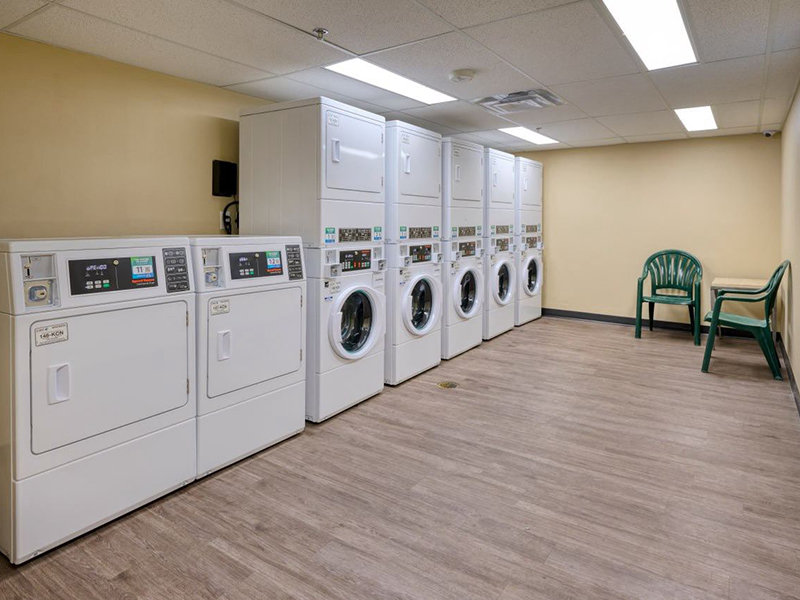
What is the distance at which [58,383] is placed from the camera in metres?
2.06

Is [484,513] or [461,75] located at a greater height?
[461,75]

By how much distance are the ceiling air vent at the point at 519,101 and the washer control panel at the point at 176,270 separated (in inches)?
110

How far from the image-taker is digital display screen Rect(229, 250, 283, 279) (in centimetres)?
277

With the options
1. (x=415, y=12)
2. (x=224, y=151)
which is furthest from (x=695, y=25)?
(x=224, y=151)

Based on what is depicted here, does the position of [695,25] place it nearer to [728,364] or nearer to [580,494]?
[580,494]

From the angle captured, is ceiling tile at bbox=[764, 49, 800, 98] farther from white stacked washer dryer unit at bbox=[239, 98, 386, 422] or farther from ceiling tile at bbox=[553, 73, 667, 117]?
white stacked washer dryer unit at bbox=[239, 98, 386, 422]

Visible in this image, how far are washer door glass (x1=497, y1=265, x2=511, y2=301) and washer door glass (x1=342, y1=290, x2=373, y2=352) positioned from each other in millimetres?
2652

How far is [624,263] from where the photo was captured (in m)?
6.81

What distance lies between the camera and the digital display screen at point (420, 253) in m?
4.28

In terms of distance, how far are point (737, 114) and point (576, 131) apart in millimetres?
1470

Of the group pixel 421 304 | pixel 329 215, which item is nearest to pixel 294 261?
pixel 329 215

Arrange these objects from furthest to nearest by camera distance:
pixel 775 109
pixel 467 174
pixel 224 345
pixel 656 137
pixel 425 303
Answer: pixel 656 137, pixel 467 174, pixel 425 303, pixel 775 109, pixel 224 345

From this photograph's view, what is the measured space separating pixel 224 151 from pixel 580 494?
3.33 m

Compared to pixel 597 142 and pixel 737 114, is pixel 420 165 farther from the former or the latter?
pixel 597 142
